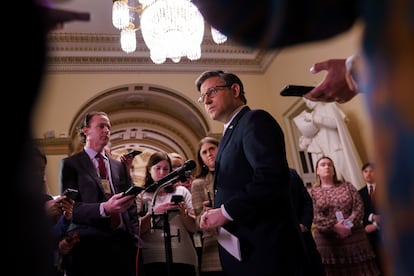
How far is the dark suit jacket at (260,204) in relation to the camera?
54.4 inches

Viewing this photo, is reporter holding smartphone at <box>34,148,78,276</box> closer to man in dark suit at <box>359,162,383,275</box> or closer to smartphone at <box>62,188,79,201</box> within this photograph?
smartphone at <box>62,188,79,201</box>

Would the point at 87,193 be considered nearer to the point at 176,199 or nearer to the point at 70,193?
the point at 70,193

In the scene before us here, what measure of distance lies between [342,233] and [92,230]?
1841 mm

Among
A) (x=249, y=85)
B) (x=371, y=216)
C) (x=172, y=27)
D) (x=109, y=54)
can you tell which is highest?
(x=109, y=54)

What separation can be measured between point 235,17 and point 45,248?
36 cm

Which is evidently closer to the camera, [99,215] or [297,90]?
[297,90]

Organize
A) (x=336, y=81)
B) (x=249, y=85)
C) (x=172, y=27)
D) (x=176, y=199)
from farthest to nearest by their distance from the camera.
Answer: (x=249, y=85), (x=172, y=27), (x=176, y=199), (x=336, y=81)

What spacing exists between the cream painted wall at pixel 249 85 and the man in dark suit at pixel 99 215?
349 cm

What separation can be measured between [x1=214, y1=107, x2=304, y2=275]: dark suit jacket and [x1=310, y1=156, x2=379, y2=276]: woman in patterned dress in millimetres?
1714

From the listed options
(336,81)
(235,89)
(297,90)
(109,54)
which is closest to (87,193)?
(235,89)

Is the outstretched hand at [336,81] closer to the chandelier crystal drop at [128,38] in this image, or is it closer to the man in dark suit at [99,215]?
the man in dark suit at [99,215]

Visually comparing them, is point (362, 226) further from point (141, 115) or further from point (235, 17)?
point (141, 115)

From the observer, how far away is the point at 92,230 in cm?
192

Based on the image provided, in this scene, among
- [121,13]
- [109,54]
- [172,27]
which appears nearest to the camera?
[172,27]
